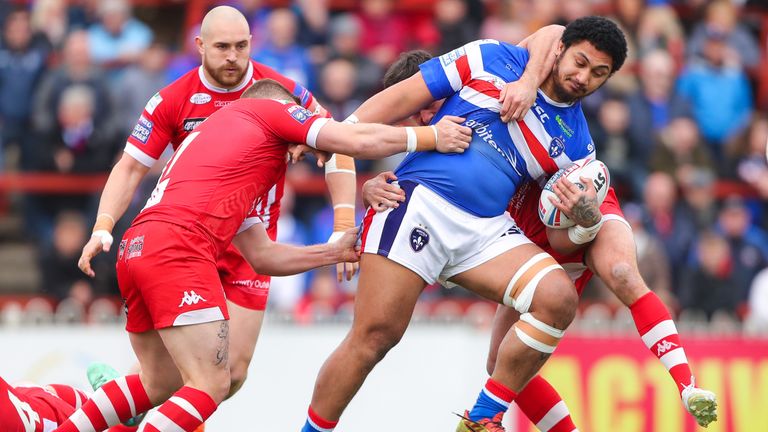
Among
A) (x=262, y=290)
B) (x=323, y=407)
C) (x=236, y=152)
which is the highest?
(x=236, y=152)

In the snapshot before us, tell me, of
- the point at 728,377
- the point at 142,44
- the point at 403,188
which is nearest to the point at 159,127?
the point at 403,188

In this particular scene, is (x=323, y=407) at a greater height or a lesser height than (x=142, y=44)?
lesser

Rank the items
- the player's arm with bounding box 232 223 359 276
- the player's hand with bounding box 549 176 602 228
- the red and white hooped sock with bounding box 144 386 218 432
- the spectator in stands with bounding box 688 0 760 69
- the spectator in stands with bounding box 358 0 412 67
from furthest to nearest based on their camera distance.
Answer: the spectator in stands with bounding box 688 0 760 69 → the spectator in stands with bounding box 358 0 412 67 → the player's arm with bounding box 232 223 359 276 → the player's hand with bounding box 549 176 602 228 → the red and white hooped sock with bounding box 144 386 218 432

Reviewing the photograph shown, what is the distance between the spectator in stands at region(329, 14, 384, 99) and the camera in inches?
596

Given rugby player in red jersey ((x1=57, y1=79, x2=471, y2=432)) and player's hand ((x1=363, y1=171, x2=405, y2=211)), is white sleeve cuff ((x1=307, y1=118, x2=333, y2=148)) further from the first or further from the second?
player's hand ((x1=363, y1=171, x2=405, y2=211))

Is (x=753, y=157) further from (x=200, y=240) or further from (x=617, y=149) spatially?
(x=200, y=240)

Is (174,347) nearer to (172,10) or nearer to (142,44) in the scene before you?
(142,44)

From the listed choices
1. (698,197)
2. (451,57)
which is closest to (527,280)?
(451,57)

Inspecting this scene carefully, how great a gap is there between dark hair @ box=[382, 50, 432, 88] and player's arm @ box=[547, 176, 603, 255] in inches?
48.0

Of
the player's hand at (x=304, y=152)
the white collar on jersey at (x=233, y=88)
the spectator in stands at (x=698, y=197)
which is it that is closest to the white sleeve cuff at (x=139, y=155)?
the white collar on jersey at (x=233, y=88)

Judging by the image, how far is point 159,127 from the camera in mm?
9117

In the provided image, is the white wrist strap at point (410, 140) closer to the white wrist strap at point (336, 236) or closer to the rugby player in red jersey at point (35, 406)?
the white wrist strap at point (336, 236)

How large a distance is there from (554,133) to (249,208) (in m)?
1.82

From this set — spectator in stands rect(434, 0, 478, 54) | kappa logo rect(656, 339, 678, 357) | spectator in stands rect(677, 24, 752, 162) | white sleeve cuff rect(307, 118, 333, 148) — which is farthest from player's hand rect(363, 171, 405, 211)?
spectator in stands rect(677, 24, 752, 162)
